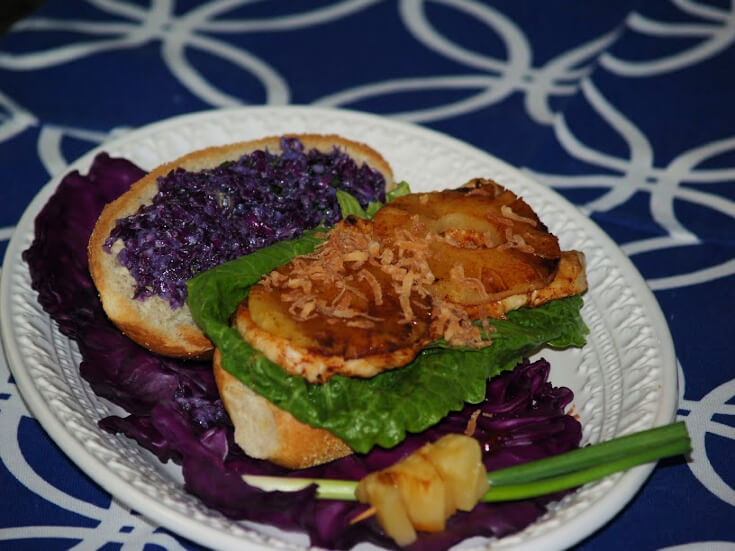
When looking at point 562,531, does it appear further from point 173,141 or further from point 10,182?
point 10,182

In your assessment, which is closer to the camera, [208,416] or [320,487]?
[320,487]

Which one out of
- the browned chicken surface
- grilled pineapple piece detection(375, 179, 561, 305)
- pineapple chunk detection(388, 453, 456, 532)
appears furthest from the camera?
grilled pineapple piece detection(375, 179, 561, 305)

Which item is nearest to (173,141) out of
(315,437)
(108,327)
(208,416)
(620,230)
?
(108,327)

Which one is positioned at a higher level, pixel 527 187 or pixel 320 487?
pixel 527 187

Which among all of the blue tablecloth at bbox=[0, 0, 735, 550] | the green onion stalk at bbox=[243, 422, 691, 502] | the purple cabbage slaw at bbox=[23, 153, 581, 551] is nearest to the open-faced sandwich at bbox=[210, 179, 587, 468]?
the purple cabbage slaw at bbox=[23, 153, 581, 551]

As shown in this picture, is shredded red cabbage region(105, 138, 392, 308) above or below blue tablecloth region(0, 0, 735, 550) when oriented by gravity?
below

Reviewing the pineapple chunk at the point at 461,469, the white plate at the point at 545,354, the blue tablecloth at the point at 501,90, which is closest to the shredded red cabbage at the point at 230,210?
the white plate at the point at 545,354

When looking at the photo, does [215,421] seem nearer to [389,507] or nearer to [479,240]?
[389,507]

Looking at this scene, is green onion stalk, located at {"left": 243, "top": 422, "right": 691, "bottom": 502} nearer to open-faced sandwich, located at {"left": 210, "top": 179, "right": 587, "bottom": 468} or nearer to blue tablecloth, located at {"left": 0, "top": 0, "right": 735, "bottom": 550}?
open-faced sandwich, located at {"left": 210, "top": 179, "right": 587, "bottom": 468}
